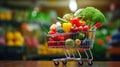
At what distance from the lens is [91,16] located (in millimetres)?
2295

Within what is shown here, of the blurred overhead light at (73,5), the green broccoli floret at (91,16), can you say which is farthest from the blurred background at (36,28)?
the green broccoli floret at (91,16)

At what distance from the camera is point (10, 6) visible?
7.13m

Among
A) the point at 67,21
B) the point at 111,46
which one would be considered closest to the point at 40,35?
the point at 111,46

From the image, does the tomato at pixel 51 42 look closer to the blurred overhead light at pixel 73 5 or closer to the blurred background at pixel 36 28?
the blurred background at pixel 36 28

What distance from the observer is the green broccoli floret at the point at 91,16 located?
2275 millimetres

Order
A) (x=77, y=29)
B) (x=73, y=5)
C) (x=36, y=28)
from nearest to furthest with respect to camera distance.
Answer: (x=77, y=29), (x=36, y=28), (x=73, y=5)

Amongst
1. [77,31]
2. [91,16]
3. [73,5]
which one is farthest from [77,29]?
[73,5]

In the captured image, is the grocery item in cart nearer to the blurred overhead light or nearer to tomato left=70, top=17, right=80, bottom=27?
tomato left=70, top=17, right=80, bottom=27

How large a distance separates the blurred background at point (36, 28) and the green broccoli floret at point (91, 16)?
2.58 metres

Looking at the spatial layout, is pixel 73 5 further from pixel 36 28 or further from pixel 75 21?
pixel 75 21

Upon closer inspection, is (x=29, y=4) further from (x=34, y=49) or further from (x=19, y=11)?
(x=34, y=49)

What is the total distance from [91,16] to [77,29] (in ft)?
0.42

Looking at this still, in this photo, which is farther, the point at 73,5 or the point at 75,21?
the point at 73,5

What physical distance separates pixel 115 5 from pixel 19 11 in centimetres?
247
